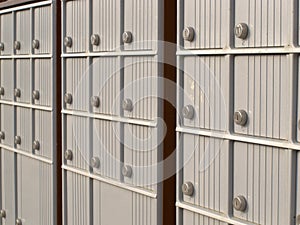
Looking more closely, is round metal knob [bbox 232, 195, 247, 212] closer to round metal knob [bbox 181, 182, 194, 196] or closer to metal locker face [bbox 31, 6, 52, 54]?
round metal knob [bbox 181, 182, 194, 196]

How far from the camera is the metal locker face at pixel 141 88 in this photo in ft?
8.13

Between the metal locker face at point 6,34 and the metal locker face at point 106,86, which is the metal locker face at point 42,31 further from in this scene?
the metal locker face at point 106,86

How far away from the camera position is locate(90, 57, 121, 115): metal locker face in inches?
108

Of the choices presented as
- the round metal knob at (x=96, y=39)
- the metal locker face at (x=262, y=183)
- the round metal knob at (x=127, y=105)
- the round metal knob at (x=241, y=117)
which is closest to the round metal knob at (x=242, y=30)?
the round metal knob at (x=241, y=117)

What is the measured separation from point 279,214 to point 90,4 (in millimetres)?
1527

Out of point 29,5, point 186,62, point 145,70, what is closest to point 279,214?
point 186,62

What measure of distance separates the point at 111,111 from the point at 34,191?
1.19 meters

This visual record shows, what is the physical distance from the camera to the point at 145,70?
2.54 meters

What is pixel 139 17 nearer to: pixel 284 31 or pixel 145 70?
pixel 145 70

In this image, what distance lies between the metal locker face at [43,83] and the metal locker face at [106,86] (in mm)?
576

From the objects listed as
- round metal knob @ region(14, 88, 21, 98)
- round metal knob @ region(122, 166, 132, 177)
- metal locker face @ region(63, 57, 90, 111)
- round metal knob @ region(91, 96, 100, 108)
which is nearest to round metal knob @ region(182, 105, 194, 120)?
round metal knob @ region(122, 166, 132, 177)

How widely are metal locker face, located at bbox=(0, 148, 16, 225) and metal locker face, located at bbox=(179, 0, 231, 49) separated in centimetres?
207

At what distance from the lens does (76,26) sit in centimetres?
312

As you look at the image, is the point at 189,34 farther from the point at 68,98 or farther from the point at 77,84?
the point at 68,98
